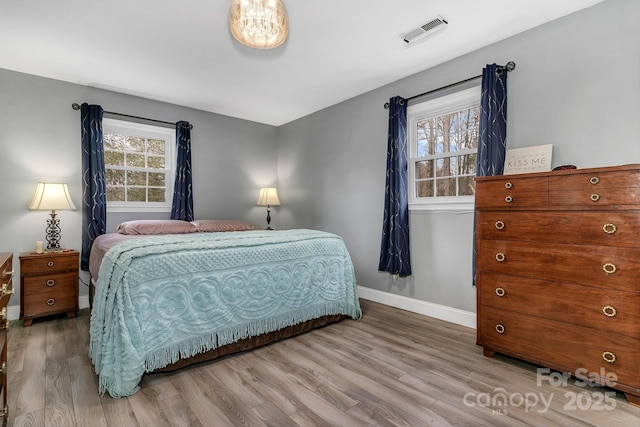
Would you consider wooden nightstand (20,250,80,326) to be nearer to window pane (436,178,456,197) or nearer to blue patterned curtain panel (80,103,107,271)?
blue patterned curtain panel (80,103,107,271)

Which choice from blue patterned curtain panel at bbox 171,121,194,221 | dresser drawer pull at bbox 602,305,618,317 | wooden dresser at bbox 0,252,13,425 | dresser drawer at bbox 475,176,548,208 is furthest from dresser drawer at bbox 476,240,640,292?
blue patterned curtain panel at bbox 171,121,194,221

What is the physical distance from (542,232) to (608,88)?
3.61ft

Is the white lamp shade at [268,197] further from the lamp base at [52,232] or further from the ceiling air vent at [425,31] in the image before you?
the ceiling air vent at [425,31]

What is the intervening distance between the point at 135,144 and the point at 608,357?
4676 millimetres

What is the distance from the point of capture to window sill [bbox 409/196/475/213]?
2803mm

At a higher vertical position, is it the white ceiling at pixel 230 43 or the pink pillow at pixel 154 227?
the white ceiling at pixel 230 43

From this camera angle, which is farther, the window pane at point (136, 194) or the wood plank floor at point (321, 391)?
the window pane at point (136, 194)

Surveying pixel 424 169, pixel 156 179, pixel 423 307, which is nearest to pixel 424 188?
pixel 424 169

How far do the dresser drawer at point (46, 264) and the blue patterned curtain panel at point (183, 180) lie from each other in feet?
3.77

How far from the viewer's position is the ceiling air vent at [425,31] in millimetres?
2310

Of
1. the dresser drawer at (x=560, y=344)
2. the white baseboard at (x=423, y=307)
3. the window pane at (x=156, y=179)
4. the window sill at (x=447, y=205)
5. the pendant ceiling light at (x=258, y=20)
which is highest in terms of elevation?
the pendant ceiling light at (x=258, y=20)

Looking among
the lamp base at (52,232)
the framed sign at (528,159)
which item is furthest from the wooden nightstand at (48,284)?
the framed sign at (528,159)

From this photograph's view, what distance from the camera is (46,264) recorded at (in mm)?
2875

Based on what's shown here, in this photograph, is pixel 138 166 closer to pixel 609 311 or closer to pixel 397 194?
pixel 397 194
